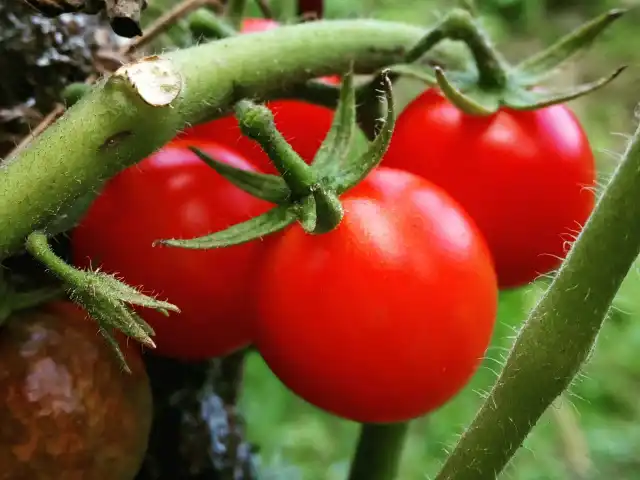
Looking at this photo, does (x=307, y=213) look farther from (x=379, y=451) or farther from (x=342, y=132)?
(x=379, y=451)

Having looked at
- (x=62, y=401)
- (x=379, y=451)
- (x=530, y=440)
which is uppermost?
(x=62, y=401)

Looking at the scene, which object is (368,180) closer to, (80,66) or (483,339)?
(483,339)

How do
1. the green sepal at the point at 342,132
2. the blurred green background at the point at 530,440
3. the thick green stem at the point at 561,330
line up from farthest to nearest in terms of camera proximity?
the blurred green background at the point at 530,440
the green sepal at the point at 342,132
the thick green stem at the point at 561,330

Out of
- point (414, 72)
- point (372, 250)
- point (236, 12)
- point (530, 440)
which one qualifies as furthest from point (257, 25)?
point (530, 440)

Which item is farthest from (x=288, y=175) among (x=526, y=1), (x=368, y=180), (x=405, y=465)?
(x=526, y=1)

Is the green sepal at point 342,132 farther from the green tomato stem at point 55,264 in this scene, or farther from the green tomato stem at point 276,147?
the green tomato stem at point 55,264

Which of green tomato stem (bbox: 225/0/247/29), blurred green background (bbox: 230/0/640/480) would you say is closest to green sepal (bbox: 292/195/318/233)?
green tomato stem (bbox: 225/0/247/29)

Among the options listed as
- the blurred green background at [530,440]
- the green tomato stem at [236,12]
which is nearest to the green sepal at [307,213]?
the green tomato stem at [236,12]
